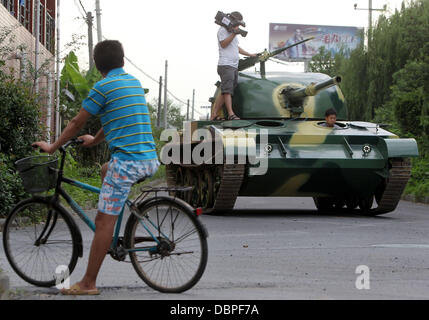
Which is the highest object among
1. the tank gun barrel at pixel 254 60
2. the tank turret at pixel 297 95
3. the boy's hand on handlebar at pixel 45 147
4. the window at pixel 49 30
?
the window at pixel 49 30

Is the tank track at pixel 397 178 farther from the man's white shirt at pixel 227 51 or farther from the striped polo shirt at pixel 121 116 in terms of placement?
the striped polo shirt at pixel 121 116

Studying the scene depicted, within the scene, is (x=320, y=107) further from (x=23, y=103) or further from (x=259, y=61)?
(x=23, y=103)

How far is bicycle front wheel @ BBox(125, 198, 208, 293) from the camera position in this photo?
6191 mm

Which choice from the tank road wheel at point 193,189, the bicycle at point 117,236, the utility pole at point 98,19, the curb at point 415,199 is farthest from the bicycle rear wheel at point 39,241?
the utility pole at point 98,19

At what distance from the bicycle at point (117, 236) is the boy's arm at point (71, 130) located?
119 millimetres

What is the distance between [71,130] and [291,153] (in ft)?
Answer: 26.5

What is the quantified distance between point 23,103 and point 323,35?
215ft

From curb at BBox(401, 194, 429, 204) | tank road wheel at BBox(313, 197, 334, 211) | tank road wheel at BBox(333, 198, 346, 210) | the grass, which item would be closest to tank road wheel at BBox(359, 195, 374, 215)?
tank road wheel at BBox(333, 198, 346, 210)

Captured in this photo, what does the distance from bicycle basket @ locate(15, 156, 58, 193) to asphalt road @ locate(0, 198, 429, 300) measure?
27.8 inches

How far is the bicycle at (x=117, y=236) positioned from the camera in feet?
20.4

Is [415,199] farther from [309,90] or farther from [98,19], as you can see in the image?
[98,19]

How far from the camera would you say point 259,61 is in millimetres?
16141

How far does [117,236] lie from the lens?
20.9ft

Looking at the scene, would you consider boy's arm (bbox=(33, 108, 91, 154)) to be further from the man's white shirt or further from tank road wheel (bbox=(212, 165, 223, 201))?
the man's white shirt
